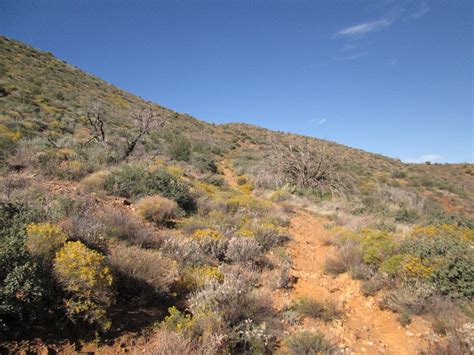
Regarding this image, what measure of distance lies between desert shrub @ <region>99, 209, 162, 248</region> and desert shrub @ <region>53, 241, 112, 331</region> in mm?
1910

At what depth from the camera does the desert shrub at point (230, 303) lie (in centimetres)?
368

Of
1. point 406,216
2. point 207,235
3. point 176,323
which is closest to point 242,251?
point 207,235

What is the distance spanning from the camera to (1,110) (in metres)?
14.7

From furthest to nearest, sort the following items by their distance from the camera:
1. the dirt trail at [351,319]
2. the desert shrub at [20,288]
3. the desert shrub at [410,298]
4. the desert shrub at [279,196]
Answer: the desert shrub at [279,196] → the desert shrub at [410,298] → the dirt trail at [351,319] → the desert shrub at [20,288]

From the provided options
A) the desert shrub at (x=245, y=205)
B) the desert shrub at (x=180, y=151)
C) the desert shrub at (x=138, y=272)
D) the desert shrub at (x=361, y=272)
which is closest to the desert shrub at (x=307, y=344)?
the desert shrub at (x=138, y=272)

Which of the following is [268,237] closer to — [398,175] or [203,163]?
[203,163]

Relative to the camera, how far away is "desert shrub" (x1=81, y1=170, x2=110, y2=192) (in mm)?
7738

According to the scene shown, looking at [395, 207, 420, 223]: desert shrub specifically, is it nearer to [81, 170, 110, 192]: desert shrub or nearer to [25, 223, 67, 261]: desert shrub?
[81, 170, 110, 192]: desert shrub

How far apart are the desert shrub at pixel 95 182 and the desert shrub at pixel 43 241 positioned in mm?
4419

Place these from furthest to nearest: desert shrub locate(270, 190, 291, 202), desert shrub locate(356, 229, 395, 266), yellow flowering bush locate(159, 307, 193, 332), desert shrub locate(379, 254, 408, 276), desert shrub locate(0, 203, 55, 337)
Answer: desert shrub locate(270, 190, 291, 202) → desert shrub locate(356, 229, 395, 266) → desert shrub locate(379, 254, 408, 276) → yellow flowering bush locate(159, 307, 193, 332) → desert shrub locate(0, 203, 55, 337)

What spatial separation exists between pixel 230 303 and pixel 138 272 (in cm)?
137

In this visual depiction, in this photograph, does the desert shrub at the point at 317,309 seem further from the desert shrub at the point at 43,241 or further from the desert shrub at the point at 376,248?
the desert shrub at the point at 43,241

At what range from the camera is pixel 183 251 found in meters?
5.27

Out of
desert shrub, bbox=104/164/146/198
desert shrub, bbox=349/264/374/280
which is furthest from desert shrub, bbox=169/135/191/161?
desert shrub, bbox=349/264/374/280
